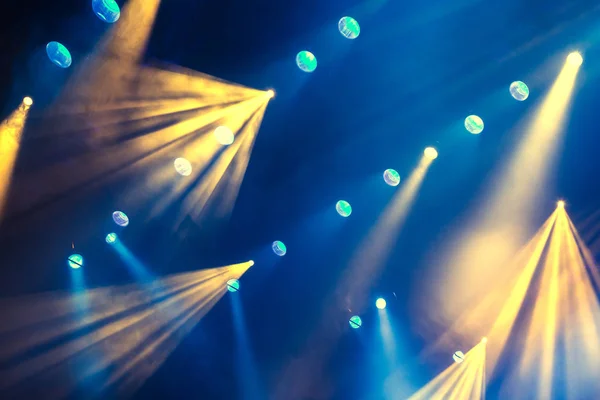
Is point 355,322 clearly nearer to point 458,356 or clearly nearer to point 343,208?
point 458,356

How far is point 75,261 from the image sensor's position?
4156mm

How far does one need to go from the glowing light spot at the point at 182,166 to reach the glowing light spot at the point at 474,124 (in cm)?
171

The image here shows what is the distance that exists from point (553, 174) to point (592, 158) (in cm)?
19

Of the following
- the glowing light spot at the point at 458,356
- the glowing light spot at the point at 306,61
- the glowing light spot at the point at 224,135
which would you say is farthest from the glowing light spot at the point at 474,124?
the glowing light spot at the point at 458,356

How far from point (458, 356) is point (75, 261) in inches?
118

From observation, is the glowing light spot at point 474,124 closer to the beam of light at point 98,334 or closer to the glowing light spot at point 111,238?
the beam of light at point 98,334

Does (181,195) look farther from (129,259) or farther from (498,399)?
(498,399)

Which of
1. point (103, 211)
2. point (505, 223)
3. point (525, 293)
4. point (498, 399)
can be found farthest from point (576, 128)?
point (103, 211)

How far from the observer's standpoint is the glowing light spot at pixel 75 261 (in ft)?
13.5

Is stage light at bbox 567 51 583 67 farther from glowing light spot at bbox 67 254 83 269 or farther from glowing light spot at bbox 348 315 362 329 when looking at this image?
glowing light spot at bbox 67 254 83 269

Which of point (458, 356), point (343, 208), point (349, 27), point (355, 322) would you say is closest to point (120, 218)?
point (343, 208)

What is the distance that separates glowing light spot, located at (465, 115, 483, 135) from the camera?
2.61 meters

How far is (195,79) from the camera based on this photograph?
2965mm

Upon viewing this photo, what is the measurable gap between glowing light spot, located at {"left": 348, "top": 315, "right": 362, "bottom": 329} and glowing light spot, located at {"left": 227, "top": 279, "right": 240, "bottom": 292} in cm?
89
